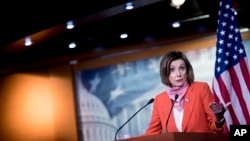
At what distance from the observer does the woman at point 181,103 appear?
12.4ft

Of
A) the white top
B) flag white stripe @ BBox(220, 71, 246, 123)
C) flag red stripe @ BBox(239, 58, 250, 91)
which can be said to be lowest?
the white top

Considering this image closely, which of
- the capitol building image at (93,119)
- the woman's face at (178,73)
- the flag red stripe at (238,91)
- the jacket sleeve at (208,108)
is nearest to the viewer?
the jacket sleeve at (208,108)

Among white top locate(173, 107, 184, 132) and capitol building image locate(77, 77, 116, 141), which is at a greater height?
capitol building image locate(77, 77, 116, 141)

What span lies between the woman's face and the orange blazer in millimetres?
79

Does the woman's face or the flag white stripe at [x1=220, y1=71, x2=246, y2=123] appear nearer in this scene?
the woman's face

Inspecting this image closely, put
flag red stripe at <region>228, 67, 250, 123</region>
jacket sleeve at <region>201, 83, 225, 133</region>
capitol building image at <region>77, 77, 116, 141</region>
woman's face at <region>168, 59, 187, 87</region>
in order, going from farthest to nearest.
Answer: capitol building image at <region>77, 77, 116, 141</region>, flag red stripe at <region>228, 67, 250, 123</region>, woman's face at <region>168, 59, 187, 87</region>, jacket sleeve at <region>201, 83, 225, 133</region>

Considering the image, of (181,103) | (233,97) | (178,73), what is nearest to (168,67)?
(178,73)

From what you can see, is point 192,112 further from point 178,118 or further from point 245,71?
point 245,71

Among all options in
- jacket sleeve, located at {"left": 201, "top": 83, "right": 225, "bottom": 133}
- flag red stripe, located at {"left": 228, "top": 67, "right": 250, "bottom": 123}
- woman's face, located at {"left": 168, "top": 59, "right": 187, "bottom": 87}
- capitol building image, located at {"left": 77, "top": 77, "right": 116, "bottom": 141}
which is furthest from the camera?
capitol building image, located at {"left": 77, "top": 77, "right": 116, "bottom": 141}

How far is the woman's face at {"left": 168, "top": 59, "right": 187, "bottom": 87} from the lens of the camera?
3.90 m

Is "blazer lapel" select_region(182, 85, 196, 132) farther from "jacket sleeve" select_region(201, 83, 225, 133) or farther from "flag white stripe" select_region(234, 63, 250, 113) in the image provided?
"flag white stripe" select_region(234, 63, 250, 113)

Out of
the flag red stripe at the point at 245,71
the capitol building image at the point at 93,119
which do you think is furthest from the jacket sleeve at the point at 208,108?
the capitol building image at the point at 93,119

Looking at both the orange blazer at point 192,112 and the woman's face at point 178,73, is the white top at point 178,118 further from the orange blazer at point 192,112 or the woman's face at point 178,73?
the woman's face at point 178,73

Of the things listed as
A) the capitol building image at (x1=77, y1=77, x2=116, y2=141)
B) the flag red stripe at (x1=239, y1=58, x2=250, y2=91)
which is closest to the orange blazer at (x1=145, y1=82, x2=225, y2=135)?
the flag red stripe at (x1=239, y1=58, x2=250, y2=91)
